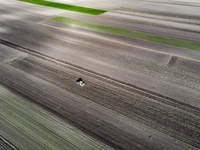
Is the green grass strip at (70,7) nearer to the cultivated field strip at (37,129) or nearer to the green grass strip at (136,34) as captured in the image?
the green grass strip at (136,34)

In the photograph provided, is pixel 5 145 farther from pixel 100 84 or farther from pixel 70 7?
pixel 70 7

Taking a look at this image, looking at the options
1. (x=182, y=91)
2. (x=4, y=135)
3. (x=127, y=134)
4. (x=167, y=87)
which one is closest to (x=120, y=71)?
(x=167, y=87)

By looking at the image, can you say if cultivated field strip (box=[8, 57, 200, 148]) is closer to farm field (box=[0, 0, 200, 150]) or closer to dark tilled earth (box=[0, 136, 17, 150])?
farm field (box=[0, 0, 200, 150])

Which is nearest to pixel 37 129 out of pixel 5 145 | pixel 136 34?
pixel 5 145

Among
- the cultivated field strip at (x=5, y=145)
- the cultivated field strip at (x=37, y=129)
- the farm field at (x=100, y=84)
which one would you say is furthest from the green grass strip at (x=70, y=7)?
the cultivated field strip at (x=5, y=145)

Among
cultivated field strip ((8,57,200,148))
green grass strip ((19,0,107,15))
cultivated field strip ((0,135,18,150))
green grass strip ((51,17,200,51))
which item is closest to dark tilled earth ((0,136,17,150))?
cultivated field strip ((0,135,18,150))
